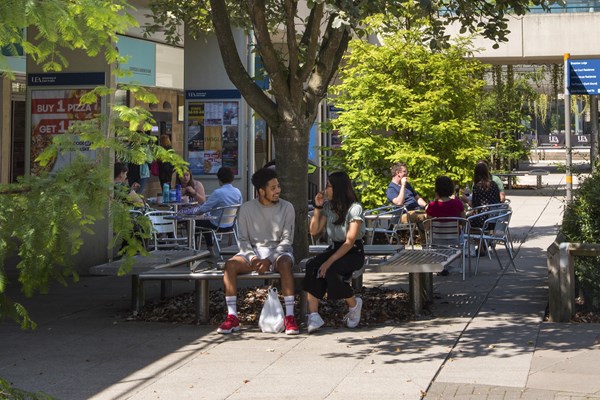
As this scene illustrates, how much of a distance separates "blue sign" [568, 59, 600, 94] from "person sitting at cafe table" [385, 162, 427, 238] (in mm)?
2772

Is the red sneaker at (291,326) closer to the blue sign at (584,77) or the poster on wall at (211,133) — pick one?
the blue sign at (584,77)

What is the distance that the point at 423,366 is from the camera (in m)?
7.88

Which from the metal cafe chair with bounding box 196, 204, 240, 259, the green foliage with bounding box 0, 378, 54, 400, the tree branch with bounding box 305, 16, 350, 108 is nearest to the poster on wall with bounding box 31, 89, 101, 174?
the metal cafe chair with bounding box 196, 204, 240, 259

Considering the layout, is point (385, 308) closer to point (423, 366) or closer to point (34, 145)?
point (423, 366)

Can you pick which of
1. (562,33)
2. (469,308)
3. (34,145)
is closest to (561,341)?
(469,308)

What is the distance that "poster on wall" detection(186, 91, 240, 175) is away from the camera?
733 inches

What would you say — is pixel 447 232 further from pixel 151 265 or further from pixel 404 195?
pixel 151 265

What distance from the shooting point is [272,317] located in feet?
30.9

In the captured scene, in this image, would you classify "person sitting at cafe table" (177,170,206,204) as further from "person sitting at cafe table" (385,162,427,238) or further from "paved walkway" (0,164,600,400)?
"paved walkway" (0,164,600,400)

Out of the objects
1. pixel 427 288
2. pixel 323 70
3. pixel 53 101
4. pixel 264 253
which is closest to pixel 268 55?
pixel 323 70

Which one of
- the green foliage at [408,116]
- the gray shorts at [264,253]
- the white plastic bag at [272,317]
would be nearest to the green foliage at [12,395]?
the white plastic bag at [272,317]

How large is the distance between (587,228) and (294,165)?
2876 mm

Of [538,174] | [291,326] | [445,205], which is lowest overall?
[291,326]

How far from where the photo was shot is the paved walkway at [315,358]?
7152 mm
